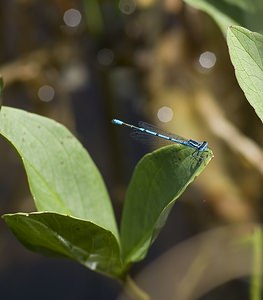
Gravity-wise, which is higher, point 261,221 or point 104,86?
point 104,86

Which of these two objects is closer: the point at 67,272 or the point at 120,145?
the point at 67,272

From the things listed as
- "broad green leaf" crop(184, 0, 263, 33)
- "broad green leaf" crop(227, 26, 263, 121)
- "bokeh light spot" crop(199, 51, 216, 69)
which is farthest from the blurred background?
"broad green leaf" crop(227, 26, 263, 121)

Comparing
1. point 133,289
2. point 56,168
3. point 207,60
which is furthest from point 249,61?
point 207,60

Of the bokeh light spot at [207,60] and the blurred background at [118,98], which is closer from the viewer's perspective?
the blurred background at [118,98]

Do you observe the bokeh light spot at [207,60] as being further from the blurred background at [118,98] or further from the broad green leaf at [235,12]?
the broad green leaf at [235,12]

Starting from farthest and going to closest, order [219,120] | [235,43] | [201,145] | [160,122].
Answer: [160,122], [219,120], [201,145], [235,43]

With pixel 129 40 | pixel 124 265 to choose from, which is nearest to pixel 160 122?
pixel 129 40

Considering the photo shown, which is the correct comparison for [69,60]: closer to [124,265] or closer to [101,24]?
[101,24]

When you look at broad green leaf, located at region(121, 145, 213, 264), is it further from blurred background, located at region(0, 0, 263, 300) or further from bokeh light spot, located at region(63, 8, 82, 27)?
bokeh light spot, located at region(63, 8, 82, 27)

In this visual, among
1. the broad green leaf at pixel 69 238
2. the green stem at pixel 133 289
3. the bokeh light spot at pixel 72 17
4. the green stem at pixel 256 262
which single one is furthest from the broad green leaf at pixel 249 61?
the bokeh light spot at pixel 72 17
